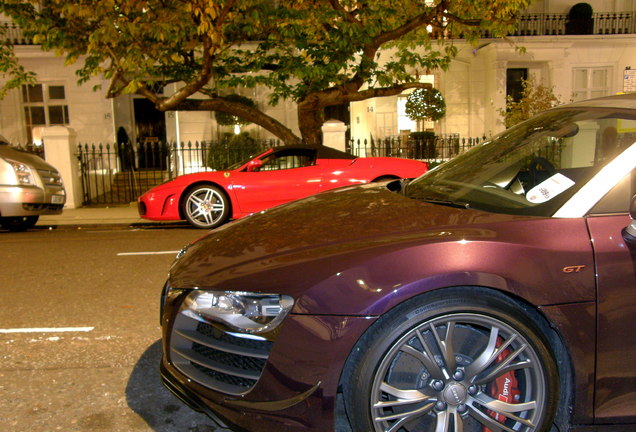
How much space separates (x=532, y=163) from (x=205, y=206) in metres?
7.15

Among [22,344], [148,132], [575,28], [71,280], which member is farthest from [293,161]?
[575,28]

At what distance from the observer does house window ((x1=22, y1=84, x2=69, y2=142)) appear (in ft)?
61.9

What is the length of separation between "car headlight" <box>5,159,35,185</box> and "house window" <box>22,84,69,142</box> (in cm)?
997

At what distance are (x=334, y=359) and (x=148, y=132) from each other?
19.0 meters

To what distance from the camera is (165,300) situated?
2.95 m

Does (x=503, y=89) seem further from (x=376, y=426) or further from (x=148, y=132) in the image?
(x=376, y=426)

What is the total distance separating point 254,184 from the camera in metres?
9.96

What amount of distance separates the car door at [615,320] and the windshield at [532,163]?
316mm

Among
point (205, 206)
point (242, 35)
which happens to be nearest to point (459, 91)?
point (242, 35)

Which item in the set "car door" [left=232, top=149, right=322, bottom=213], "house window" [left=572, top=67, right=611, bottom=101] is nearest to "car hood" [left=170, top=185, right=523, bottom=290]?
"car door" [left=232, top=149, right=322, bottom=213]

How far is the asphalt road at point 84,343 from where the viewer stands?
10.9 feet

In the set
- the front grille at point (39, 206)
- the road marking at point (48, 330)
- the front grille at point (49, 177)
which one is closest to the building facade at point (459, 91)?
the front grille at point (49, 177)

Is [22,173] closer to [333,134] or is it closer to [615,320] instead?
[333,134]

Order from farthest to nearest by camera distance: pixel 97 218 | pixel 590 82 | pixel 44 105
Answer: pixel 590 82, pixel 44 105, pixel 97 218
